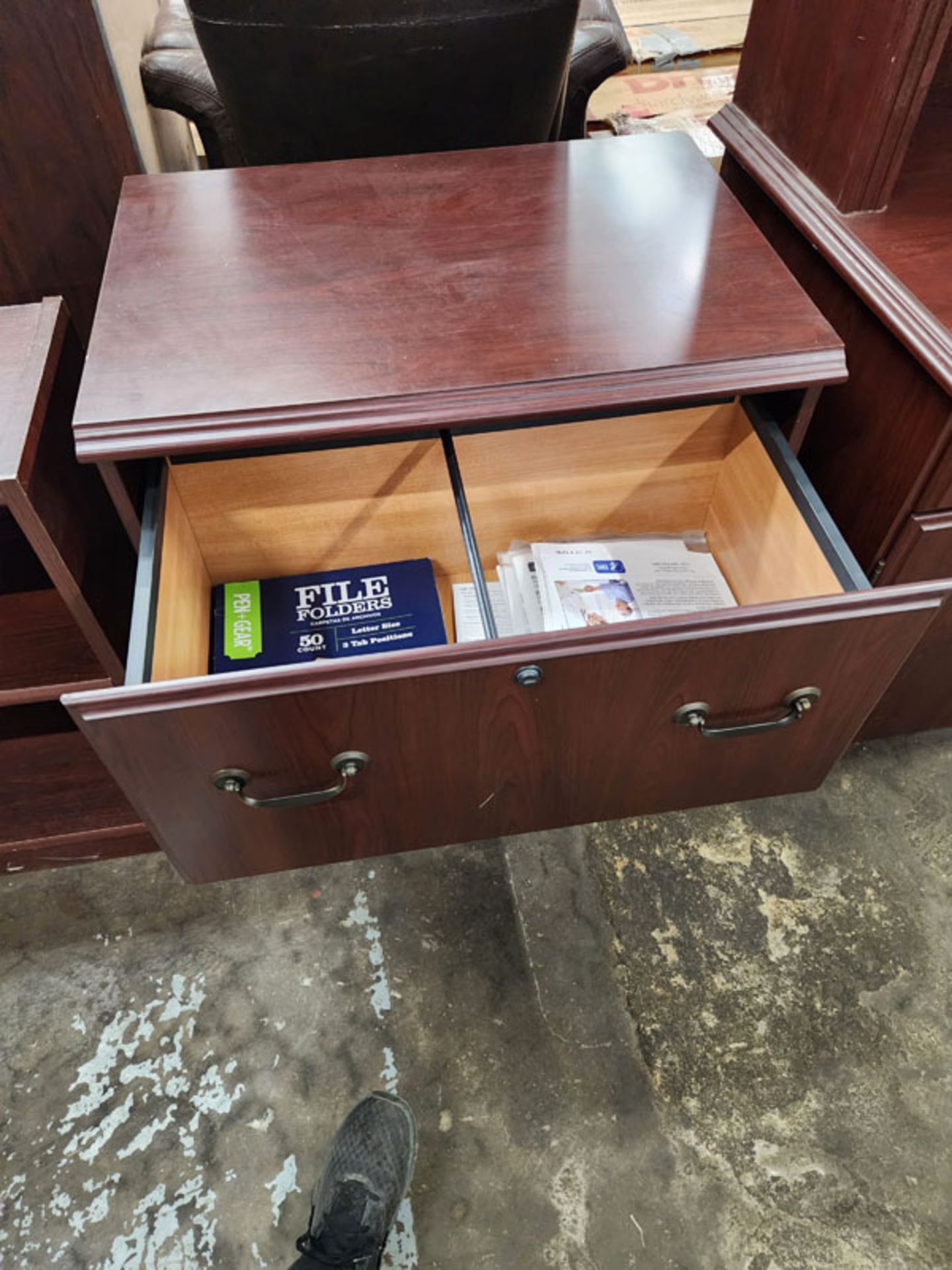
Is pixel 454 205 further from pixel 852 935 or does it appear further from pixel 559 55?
pixel 852 935

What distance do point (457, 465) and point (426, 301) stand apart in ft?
0.56

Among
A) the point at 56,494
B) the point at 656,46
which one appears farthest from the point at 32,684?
the point at 656,46

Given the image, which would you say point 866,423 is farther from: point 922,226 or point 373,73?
point 373,73

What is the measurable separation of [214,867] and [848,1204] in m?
0.73

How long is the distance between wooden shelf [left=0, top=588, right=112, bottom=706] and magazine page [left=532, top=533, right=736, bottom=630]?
49 cm

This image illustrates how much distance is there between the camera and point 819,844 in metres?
1.13

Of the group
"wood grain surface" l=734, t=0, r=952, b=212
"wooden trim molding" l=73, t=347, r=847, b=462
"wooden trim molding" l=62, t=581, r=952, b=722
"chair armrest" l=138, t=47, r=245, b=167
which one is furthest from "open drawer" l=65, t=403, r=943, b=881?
"chair armrest" l=138, t=47, r=245, b=167

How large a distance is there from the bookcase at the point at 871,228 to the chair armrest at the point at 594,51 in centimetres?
55

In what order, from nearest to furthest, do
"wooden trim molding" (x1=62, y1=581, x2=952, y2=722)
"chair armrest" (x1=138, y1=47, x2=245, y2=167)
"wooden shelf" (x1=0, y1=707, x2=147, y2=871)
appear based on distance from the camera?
"wooden trim molding" (x1=62, y1=581, x2=952, y2=722) < "wooden shelf" (x1=0, y1=707, x2=147, y2=871) < "chair armrest" (x1=138, y1=47, x2=245, y2=167)

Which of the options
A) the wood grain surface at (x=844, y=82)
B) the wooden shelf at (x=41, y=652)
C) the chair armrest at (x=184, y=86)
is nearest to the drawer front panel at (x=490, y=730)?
the wooden shelf at (x=41, y=652)

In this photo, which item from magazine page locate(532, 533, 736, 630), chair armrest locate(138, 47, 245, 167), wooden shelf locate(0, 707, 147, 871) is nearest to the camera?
magazine page locate(532, 533, 736, 630)

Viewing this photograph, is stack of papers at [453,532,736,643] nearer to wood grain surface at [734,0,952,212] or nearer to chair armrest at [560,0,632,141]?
wood grain surface at [734,0,952,212]

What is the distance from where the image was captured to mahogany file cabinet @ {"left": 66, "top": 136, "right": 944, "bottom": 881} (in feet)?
2.13

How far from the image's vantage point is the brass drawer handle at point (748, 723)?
0.71 m
